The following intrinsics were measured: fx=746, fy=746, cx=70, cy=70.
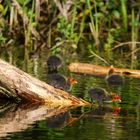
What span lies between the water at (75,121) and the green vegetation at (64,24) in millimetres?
5610

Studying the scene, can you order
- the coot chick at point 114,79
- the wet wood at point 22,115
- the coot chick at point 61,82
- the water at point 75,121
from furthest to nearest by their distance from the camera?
the coot chick at point 114,79 → the coot chick at point 61,82 → the wet wood at point 22,115 → the water at point 75,121

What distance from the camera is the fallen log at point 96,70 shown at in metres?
11.8

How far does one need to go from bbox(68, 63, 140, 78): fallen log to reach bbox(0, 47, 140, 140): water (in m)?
1.89

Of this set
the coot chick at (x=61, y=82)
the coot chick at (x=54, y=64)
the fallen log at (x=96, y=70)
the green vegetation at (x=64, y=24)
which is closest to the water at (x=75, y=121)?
the coot chick at (x=61, y=82)

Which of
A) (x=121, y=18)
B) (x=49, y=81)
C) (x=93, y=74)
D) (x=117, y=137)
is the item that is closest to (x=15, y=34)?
(x=121, y=18)

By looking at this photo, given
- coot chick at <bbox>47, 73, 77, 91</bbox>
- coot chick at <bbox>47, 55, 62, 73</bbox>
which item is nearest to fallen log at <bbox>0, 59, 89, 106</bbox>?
coot chick at <bbox>47, 73, 77, 91</bbox>

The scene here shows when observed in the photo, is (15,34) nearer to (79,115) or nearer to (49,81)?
(49,81)

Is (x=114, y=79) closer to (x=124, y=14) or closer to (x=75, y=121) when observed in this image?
(x=75, y=121)

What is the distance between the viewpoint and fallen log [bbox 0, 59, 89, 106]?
8.84m

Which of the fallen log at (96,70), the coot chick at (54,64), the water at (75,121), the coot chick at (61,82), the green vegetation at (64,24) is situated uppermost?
the green vegetation at (64,24)

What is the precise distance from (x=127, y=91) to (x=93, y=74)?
1779 millimetres

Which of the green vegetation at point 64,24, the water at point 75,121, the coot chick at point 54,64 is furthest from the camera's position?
the green vegetation at point 64,24

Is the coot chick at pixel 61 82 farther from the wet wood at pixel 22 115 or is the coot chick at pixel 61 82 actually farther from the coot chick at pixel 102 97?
the wet wood at pixel 22 115

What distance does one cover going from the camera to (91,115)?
324 inches
